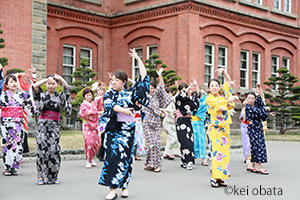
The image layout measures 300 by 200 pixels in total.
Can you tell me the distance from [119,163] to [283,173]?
14.5 ft

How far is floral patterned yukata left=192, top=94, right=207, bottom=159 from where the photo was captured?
10.1m

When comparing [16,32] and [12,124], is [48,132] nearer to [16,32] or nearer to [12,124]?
[12,124]

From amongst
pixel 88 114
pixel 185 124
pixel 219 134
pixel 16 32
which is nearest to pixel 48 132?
pixel 88 114

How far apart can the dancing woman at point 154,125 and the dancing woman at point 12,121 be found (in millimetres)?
2669

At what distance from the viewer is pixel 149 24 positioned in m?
22.1

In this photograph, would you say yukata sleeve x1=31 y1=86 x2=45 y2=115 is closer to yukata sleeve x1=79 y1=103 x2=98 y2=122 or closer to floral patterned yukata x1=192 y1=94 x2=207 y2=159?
yukata sleeve x1=79 y1=103 x2=98 y2=122

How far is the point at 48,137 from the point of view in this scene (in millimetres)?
7039

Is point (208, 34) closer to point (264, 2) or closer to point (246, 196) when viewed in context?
point (264, 2)

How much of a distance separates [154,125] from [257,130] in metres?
2.33

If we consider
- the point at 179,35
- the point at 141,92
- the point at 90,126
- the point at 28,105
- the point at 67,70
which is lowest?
the point at 90,126

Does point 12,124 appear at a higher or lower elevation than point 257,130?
higher

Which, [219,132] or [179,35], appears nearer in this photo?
[219,132]

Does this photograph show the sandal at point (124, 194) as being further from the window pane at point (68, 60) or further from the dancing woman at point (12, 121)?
the window pane at point (68, 60)

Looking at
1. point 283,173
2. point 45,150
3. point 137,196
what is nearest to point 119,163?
point 137,196
